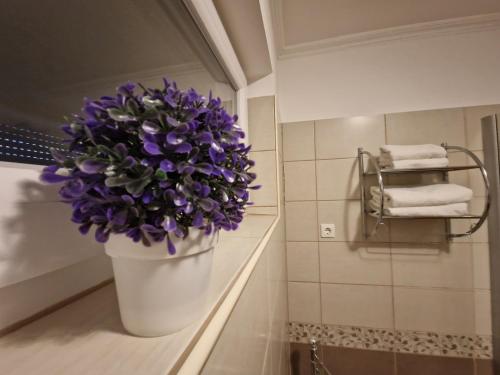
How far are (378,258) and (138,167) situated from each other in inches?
56.4

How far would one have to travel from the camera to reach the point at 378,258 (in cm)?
125

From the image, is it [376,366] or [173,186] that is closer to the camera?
[173,186]

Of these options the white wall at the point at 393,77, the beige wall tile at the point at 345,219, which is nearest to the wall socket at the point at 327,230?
the beige wall tile at the point at 345,219

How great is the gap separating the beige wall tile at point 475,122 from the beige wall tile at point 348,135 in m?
0.43

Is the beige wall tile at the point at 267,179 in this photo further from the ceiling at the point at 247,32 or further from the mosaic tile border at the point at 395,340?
the mosaic tile border at the point at 395,340

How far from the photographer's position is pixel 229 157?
226 millimetres

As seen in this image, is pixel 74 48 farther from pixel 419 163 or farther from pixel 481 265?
pixel 481 265

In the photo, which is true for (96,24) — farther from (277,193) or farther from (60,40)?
(277,193)

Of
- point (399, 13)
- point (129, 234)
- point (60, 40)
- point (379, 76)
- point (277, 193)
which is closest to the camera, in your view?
point (129, 234)

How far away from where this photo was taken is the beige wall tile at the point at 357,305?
1.24 meters

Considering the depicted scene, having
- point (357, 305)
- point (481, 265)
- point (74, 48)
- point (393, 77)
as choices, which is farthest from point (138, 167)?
point (481, 265)

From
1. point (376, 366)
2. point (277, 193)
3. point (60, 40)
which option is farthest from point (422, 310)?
point (60, 40)

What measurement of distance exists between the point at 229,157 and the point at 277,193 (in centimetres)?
79

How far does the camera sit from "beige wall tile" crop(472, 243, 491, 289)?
115 centimetres
